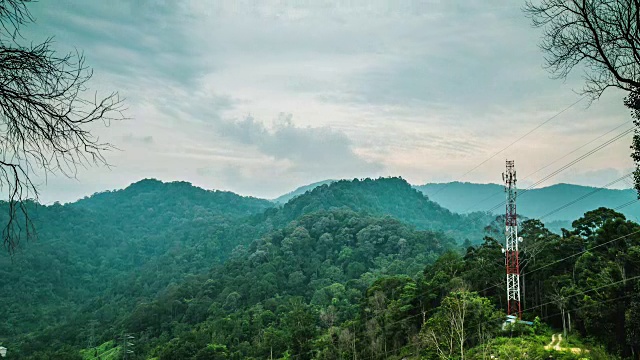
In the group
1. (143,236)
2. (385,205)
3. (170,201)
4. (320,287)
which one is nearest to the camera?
(320,287)

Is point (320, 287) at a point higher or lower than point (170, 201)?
lower

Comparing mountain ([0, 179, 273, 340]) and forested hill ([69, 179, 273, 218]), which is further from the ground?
forested hill ([69, 179, 273, 218])

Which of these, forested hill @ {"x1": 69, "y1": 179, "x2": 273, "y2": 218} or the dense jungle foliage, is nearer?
the dense jungle foliage

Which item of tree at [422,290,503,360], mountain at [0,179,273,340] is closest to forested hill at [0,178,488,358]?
mountain at [0,179,273,340]

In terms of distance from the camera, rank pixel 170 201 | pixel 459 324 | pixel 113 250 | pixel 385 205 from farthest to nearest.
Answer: pixel 170 201, pixel 385 205, pixel 113 250, pixel 459 324

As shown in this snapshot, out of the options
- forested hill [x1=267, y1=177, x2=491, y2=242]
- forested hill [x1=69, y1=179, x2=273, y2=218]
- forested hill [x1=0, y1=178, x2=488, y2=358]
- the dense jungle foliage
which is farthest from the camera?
forested hill [x1=69, y1=179, x2=273, y2=218]

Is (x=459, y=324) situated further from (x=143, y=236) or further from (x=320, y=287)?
(x=143, y=236)

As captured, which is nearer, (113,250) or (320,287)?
(320,287)

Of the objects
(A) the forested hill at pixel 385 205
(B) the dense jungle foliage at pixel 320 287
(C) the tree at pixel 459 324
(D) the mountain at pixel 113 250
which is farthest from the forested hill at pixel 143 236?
(C) the tree at pixel 459 324

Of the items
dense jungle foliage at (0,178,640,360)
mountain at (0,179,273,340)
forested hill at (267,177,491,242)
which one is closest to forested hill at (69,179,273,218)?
mountain at (0,179,273,340)

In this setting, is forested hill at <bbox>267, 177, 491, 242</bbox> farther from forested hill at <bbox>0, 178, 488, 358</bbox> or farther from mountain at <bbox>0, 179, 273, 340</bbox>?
mountain at <bbox>0, 179, 273, 340</bbox>

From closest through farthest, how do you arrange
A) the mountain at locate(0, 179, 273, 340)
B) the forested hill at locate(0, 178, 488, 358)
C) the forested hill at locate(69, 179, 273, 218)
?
the mountain at locate(0, 179, 273, 340) → the forested hill at locate(0, 178, 488, 358) → the forested hill at locate(69, 179, 273, 218)

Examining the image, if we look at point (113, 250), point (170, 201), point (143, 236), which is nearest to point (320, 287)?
point (113, 250)

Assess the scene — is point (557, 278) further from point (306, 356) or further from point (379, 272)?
point (379, 272)
